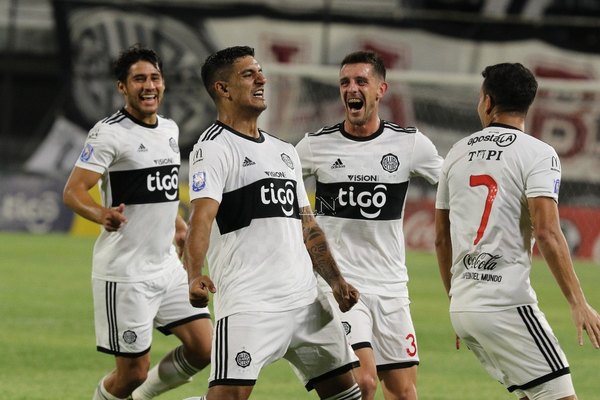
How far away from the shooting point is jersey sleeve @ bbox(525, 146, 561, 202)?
18.5ft

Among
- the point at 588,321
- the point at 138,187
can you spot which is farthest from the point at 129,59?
the point at 588,321

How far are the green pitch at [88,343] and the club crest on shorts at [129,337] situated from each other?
129 centimetres

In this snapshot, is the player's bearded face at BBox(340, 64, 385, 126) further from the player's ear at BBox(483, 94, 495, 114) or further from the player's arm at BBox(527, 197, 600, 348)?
the player's arm at BBox(527, 197, 600, 348)

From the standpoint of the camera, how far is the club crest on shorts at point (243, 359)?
568 cm

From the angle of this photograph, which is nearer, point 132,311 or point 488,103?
point 488,103

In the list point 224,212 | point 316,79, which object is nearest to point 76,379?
point 224,212

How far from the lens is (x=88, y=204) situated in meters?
7.50

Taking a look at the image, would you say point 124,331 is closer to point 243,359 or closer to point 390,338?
point 390,338

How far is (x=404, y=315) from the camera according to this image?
23.8ft

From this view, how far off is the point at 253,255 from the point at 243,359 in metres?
0.52

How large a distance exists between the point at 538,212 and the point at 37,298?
1048 centimetres

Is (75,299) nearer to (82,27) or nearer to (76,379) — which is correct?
(76,379)

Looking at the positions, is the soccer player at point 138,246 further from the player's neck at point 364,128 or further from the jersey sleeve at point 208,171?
the jersey sleeve at point 208,171

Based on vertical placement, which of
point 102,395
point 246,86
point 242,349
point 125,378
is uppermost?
point 246,86
